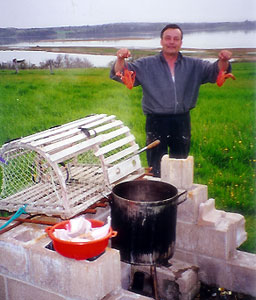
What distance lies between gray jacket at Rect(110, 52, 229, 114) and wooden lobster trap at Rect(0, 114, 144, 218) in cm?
70

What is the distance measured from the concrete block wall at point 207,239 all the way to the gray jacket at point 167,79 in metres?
1.18

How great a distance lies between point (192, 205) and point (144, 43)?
230cm

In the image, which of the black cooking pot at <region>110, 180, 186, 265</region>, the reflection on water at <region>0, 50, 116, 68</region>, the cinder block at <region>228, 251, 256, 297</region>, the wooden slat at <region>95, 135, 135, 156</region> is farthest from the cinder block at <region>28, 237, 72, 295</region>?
the reflection on water at <region>0, 50, 116, 68</region>

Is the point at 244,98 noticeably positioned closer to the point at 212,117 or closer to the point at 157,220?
the point at 212,117

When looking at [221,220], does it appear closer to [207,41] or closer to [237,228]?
[237,228]

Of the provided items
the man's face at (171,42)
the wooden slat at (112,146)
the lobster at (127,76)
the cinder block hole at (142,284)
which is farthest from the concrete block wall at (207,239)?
the man's face at (171,42)

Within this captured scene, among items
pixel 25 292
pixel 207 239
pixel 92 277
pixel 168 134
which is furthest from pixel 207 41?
pixel 25 292

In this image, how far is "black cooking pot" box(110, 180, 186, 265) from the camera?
284 centimetres

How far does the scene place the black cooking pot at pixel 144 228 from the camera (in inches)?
112

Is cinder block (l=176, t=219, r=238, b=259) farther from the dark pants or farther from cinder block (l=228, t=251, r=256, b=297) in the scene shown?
the dark pants

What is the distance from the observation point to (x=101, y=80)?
228 inches

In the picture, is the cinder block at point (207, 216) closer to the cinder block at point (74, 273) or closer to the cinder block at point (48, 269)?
the cinder block at point (74, 273)

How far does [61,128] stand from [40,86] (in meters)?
3.52

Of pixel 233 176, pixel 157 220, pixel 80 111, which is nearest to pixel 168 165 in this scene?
pixel 157 220
